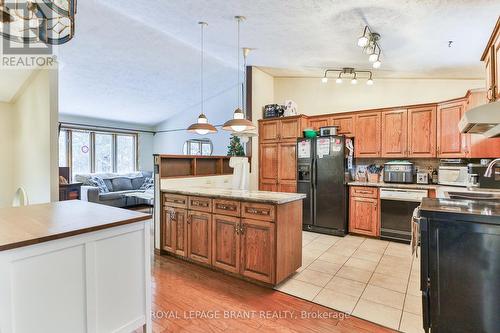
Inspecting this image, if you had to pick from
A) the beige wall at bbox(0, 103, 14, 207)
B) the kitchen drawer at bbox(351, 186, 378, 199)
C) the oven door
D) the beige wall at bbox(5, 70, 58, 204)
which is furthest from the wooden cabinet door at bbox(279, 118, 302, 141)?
the beige wall at bbox(0, 103, 14, 207)

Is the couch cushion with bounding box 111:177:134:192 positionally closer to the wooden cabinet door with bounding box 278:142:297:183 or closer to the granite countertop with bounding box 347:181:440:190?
the wooden cabinet door with bounding box 278:142:297:183

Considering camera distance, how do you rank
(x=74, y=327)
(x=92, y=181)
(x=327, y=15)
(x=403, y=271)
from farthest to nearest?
(x=92, y=181), (x=403, y=271), (x=327, y=15), (x=74, y=327)

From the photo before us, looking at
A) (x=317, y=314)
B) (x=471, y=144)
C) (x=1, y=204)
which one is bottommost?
(x=317, y=314)

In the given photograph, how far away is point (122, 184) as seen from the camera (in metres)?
7.55

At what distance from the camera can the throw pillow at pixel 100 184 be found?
6867 mm

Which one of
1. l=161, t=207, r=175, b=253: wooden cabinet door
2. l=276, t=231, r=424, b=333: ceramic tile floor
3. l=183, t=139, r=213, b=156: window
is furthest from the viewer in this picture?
l=183, t=139, r=213, b=156: window

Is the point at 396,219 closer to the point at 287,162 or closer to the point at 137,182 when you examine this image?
the point at 287,162

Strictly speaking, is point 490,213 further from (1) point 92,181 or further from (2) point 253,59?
(1) point 92,181

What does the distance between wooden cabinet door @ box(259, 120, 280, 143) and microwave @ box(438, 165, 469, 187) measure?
280 centimetres

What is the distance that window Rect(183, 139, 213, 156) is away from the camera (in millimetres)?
8039

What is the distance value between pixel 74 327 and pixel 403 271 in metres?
3.18

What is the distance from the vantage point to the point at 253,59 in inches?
186

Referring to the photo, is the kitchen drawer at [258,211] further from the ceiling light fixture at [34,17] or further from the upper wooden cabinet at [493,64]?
the upper wooden cabinet at [493,64]

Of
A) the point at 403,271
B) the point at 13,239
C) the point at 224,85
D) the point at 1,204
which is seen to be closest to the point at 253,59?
the point at 224,85
